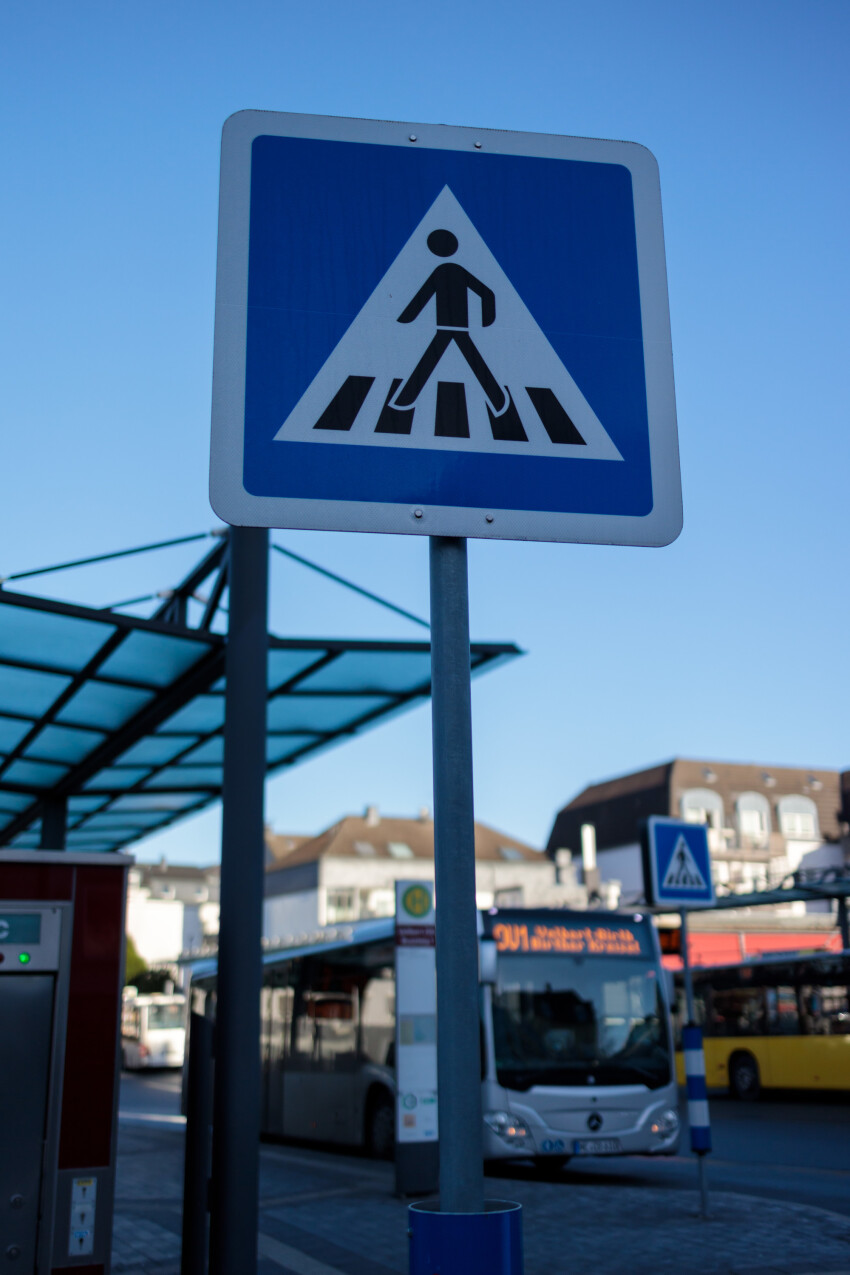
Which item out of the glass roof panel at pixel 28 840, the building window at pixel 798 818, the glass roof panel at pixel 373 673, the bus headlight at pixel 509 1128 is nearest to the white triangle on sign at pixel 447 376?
the glass roof panel at pixel 373 673

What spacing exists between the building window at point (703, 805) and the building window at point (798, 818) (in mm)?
4547

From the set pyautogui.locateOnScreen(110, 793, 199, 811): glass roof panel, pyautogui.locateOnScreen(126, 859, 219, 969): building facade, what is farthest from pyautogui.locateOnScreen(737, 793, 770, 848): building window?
pyautogui.locateOnScreen(110, 793, 199, 811): glass roof panel

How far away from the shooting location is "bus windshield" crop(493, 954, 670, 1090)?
46.2 ft

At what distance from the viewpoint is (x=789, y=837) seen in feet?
244

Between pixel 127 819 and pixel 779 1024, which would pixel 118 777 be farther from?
pixel 779 1024

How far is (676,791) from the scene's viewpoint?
2817 inches

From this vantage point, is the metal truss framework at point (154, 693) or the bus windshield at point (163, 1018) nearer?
the metal truss framework at point (154, 693)

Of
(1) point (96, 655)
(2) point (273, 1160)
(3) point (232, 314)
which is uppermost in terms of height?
(1) point (96, 655)

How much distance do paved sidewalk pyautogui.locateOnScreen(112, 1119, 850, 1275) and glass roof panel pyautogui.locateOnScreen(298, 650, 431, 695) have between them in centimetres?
435

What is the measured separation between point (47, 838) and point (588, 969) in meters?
6.90

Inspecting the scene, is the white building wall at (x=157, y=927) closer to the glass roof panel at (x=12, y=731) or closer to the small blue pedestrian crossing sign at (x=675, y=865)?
the glass roof panel at (x=12, y=731)

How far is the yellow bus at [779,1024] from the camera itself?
84.5 ft

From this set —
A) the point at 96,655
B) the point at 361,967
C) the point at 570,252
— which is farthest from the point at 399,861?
the point at 570,252

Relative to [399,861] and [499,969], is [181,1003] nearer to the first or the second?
[399,861]
